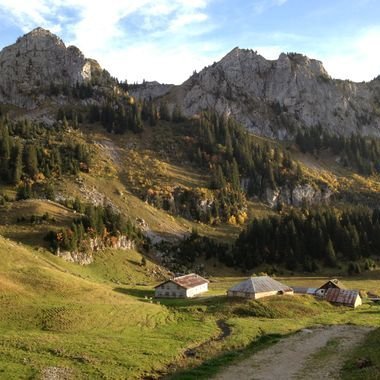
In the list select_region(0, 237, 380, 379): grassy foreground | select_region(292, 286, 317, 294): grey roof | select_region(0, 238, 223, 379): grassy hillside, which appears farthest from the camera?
select_region(292, 286, 317, 294): grey roof

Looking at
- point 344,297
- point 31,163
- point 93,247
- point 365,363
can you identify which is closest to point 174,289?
point 93,247

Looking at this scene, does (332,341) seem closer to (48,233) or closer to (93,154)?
(48,233)

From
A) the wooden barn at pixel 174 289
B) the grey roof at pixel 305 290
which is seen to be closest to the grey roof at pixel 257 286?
the grey roof at pixel 305 290

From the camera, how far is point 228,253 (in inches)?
5300

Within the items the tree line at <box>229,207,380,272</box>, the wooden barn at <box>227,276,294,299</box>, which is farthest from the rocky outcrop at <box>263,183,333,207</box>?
the wooden barn at <box>227,276,294,299</box>

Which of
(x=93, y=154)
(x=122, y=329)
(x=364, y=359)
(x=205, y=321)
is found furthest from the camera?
(x=93, y=154)

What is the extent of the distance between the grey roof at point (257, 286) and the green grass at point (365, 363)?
29.9m

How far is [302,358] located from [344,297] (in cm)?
4450

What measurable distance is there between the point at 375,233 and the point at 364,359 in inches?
4298

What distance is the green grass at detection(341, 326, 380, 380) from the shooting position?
3567cm

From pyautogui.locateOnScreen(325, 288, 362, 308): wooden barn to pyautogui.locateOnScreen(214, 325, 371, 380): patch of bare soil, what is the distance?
80.6ft

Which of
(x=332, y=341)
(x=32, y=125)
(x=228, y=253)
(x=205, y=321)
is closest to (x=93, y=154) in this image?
(x=32, y=125)

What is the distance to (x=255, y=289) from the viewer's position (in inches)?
3209

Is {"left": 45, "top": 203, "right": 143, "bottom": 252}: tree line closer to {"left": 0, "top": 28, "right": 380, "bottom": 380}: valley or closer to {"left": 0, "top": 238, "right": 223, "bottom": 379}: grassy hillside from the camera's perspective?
{"left": 0, "top": 28, "right": 380, "bottom": 380}: valley
